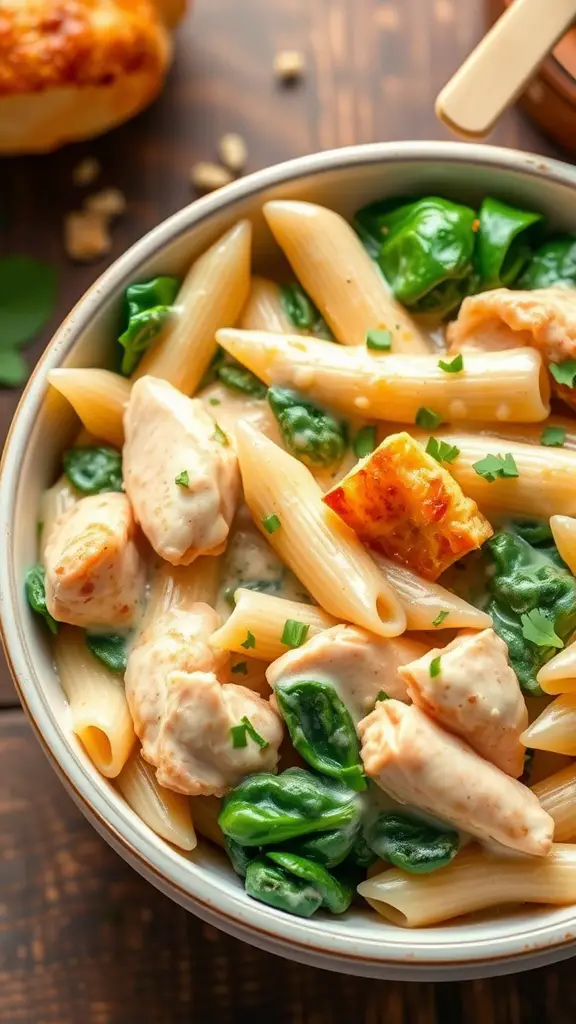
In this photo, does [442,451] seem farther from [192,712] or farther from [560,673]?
[192,712]

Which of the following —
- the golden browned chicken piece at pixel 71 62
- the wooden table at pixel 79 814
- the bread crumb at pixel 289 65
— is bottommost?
the wooden table at pixel 79 814

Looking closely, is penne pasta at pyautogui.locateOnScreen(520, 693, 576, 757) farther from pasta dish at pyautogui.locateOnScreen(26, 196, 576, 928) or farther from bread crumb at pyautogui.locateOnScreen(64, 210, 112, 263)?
bread crumb at pyautogui.locateOnScreen(64, 210, 112, 263)

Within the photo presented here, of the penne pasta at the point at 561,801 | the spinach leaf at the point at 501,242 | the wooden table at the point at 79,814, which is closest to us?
the penne pasta at the point at 561,801

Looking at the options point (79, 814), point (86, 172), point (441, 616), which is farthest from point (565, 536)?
point (86, 172)

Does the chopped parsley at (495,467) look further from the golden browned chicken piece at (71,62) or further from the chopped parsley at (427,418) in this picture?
the golden browned chicken piece at (71,62)

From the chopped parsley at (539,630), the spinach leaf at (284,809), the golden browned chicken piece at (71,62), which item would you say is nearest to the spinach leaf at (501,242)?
the chopped parsley at (539,630)

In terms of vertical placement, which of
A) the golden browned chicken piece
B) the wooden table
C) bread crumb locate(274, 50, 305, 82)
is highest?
the golden browned chicken piece

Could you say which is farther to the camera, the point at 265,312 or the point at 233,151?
the point at 233,151

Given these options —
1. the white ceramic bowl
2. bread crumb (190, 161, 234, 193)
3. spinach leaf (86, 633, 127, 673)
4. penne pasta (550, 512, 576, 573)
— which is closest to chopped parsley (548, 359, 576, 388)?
penne pasta (550, 512, 576, 573)
